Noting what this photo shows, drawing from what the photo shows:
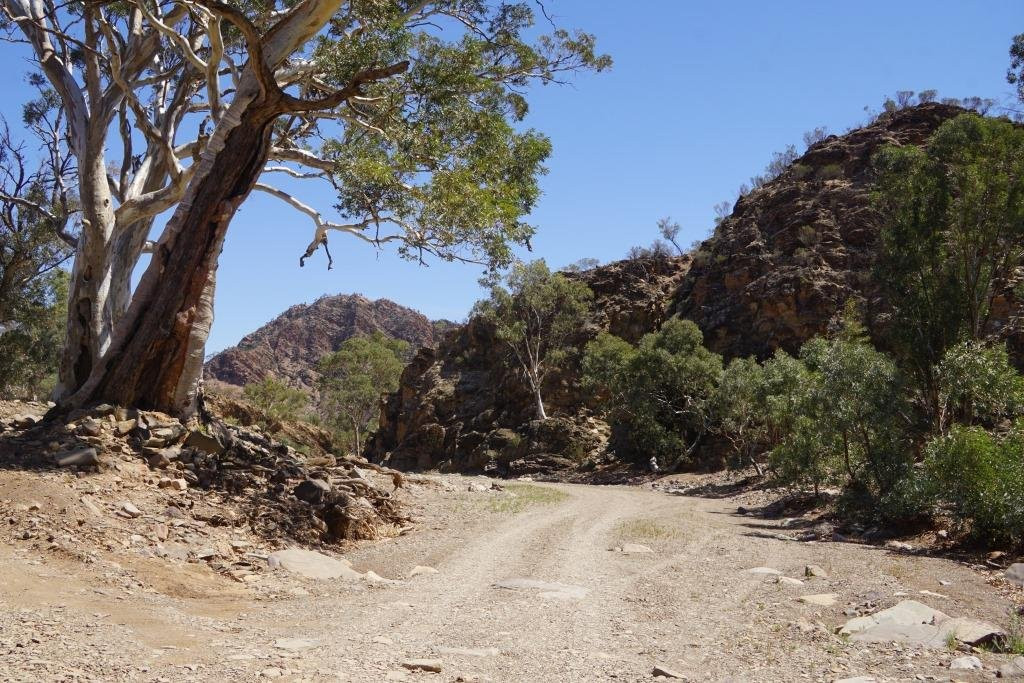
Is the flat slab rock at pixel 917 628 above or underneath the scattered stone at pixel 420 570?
above

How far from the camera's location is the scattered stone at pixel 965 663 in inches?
199

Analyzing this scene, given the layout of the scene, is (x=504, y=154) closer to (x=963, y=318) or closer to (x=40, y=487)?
(x=40, y=487)

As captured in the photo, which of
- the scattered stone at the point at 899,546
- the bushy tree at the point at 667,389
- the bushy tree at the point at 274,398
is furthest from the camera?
the bushy tree at the point at 274,398

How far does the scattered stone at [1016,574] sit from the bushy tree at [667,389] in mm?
20058

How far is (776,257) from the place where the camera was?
39594 mm

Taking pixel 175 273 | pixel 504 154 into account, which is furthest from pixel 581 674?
pixel 504 154

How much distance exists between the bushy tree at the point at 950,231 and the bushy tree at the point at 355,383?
3745cm

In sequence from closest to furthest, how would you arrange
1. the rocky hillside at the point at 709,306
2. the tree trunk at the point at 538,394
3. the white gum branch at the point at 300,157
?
the white gum branch at the point at 300,157 < the rocky hillside at the point at 709,306 < the tree trunk at the point at 538,394

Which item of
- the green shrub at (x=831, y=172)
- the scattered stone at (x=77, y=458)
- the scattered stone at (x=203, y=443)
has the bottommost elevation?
the scattered stone at (x=77, y=458)

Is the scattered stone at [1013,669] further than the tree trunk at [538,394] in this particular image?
No

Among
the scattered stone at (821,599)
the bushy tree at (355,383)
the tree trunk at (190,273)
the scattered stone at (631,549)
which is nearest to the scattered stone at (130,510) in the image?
the tree trunk at (190,273)

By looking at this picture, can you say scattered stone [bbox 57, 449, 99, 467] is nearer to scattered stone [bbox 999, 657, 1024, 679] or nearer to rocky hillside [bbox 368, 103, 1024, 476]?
scattered stone [bbox 999, 657, 1024, 679]

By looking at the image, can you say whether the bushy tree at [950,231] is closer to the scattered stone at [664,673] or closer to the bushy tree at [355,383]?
the scattered stone at [664,673]

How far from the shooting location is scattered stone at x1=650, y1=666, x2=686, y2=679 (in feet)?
15.2
